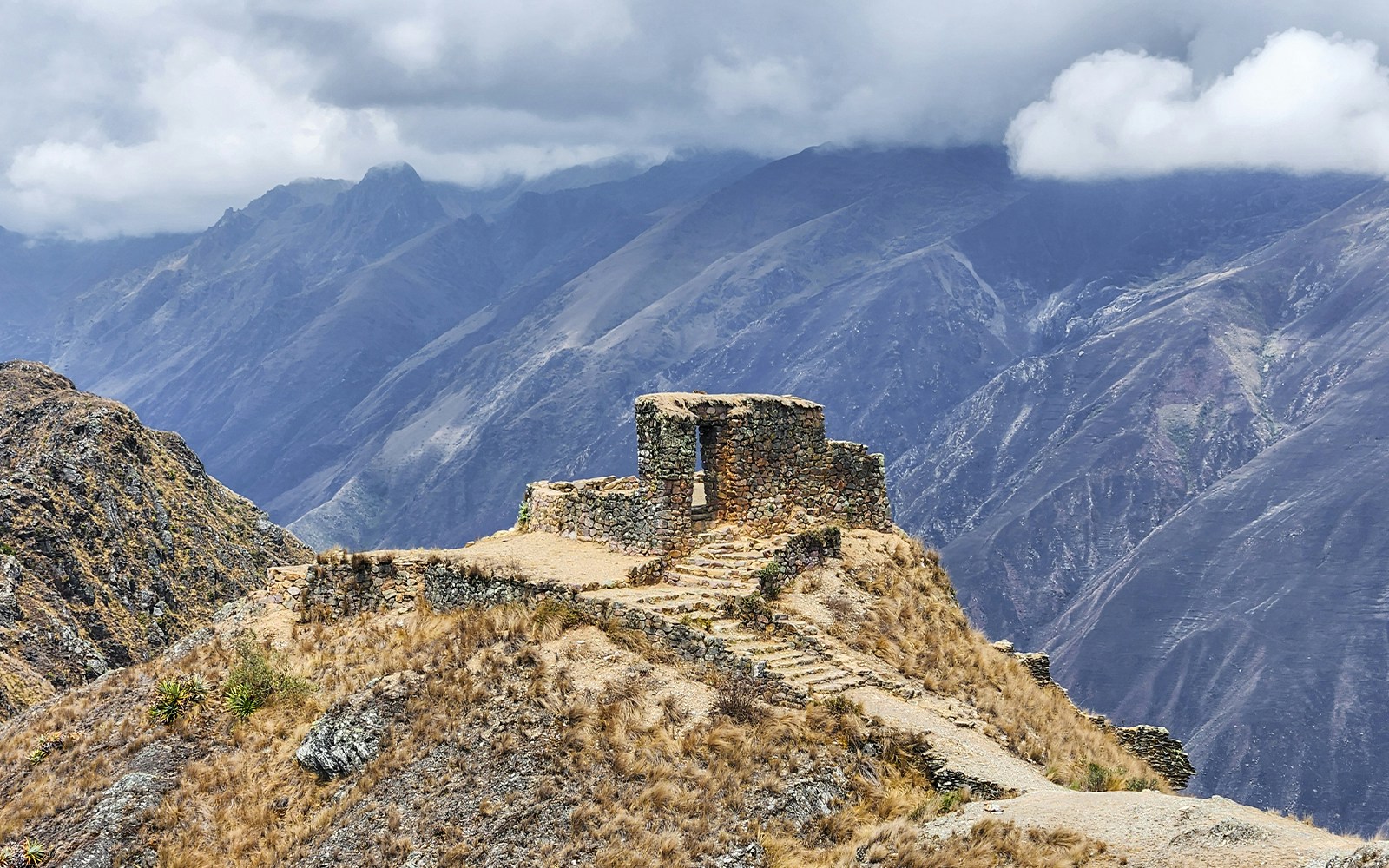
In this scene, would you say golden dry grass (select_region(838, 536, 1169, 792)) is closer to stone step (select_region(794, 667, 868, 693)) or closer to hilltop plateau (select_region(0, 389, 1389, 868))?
hilltop plateau (select_region(0, 389, 1389, 868))

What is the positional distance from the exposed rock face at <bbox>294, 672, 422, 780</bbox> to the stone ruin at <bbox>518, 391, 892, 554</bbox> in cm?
721

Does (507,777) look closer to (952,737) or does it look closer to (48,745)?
(952,737)

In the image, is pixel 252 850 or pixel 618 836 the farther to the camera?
pixel 252 850

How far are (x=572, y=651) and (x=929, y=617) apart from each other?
862cm

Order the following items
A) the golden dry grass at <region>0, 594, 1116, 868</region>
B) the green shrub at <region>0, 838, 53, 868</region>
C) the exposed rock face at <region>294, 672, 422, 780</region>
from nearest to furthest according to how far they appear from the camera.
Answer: the golden dry grass at <region>0, 594, 1116, 868</region> → the green shrub at <region>0, 838, 53, 868</region> → the exposed rock face at <region>294, 672, 422, 780</region>

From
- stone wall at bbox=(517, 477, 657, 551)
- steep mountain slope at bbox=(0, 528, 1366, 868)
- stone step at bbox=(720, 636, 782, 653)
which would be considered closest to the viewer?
steep mountain slope at bbox=(0, 528, 1366, 868)

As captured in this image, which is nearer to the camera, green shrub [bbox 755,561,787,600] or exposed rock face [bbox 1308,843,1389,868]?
exposed rock face [bbox 1308,843,1389,868]

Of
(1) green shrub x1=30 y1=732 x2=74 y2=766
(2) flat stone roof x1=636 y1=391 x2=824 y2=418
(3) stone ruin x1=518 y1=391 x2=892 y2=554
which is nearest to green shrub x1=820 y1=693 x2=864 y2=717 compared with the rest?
(3) stone ruin x1=518 y1=391 x2=892 y2=554

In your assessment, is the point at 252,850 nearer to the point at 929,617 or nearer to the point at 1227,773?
the point at 929,617

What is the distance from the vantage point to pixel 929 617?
91.1 ft

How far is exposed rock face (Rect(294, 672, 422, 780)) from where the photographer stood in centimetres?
2241

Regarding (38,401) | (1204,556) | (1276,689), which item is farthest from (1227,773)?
(38,401)

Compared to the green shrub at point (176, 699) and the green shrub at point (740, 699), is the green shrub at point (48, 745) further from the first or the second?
the green shrub at point (740, 699)

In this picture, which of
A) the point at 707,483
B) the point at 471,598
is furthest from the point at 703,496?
the point at 471,598
